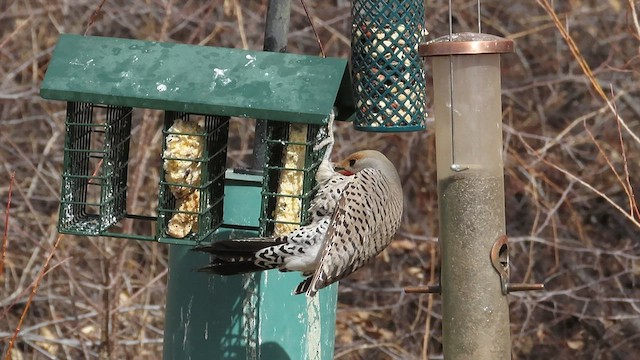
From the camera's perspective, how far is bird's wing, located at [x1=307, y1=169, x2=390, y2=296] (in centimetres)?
413

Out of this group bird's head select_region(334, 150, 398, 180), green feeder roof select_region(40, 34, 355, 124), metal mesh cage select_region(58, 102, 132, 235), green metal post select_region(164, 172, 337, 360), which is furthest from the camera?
bird's head select_region(334, 150, 398, 180)

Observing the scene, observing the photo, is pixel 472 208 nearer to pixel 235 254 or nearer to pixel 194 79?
pixel 235 254

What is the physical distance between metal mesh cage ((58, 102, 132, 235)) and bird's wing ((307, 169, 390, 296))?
86cm

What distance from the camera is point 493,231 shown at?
445 cm

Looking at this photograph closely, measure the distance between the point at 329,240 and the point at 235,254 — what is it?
35 cm

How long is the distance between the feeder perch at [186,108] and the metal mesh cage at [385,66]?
154 mm

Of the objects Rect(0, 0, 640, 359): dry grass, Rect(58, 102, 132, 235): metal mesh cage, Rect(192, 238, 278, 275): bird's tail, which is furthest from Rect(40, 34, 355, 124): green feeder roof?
Rect(0, 0, 640, 359): dry grass

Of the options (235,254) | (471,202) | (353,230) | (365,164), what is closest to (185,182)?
(235,254)

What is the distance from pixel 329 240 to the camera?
4.16 meters

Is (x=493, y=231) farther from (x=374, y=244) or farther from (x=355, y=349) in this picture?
(x=355, y=349)

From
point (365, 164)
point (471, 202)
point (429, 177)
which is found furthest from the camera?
point (429, 177)

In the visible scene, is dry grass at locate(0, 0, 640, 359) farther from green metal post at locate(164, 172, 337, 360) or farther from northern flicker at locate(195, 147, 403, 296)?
northern flicker at locate(195, 147, 403, 296)

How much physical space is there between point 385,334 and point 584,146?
192 cm

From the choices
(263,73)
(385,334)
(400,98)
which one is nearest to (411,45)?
(400,98)
